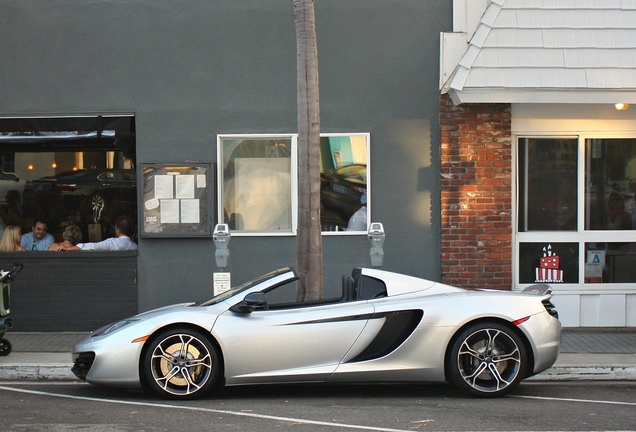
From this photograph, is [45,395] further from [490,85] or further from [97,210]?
[490,85]

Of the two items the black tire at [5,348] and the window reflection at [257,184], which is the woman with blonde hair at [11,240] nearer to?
the black tire at [5,348]

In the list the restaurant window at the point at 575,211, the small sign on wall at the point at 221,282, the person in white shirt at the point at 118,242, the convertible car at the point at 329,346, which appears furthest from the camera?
the person in white shirt at the point at 118,242

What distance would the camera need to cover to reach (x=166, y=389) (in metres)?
7.32

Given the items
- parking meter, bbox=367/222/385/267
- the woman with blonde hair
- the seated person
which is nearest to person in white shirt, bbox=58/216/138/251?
the seated person

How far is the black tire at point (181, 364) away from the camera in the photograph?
7.32 m

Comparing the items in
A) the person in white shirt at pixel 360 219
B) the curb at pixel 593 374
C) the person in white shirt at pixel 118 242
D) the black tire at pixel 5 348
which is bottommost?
the curb at pixel 593 374

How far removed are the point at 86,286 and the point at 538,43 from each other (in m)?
6.82

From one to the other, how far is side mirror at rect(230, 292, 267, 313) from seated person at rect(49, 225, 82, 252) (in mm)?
5224

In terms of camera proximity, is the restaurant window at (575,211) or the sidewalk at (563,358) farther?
the restaurant window at (575,211)

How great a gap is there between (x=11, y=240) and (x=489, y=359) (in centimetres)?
748

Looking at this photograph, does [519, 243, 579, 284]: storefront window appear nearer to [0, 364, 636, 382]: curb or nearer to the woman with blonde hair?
[0, 364, 636, 382]: curb

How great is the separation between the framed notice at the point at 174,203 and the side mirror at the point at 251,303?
4.13 m

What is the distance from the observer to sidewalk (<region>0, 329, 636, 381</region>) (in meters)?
8.72

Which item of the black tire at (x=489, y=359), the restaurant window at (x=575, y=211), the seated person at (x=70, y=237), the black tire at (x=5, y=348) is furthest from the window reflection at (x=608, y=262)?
the black tire at (x=5, y=348)
